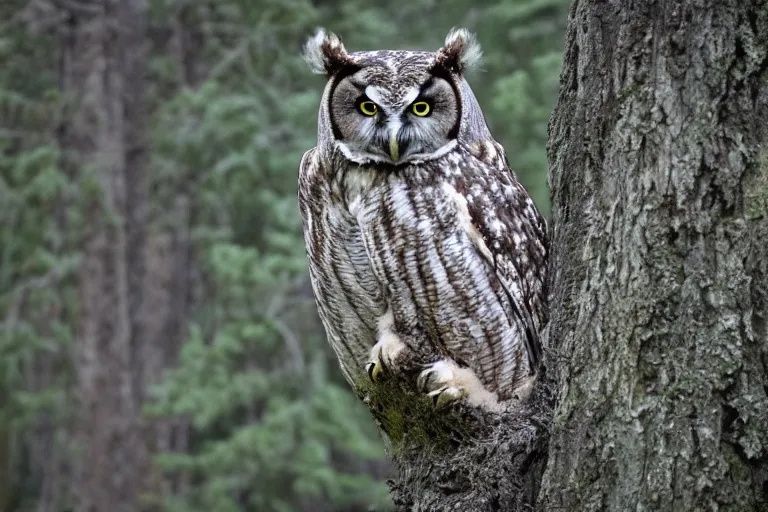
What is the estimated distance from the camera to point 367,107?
3090 millimetres

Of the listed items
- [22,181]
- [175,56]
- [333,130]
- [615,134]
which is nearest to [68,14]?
[175,56]

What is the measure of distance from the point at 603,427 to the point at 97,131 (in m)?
8.45

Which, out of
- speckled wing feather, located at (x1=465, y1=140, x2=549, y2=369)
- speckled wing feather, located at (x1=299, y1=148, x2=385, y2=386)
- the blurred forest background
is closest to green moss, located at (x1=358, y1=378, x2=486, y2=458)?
speckled wing feather, located at (x1=299, y1=148, x2=385, y2=386)

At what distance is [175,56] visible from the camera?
10.5 meters

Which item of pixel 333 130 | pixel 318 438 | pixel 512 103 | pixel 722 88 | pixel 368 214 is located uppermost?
pixel 512 103

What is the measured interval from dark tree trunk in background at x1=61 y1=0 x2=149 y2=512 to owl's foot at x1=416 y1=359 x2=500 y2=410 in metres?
7.10

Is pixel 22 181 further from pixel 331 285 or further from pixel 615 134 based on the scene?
pixel 615 134

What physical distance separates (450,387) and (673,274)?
2.80 feet

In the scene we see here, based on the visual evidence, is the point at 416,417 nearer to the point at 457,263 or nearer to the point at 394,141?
the point at 457,263

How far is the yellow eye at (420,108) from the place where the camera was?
305cm

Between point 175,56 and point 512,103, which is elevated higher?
point 175,56

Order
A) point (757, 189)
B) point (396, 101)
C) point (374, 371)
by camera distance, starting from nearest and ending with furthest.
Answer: point (757, 189)
point (374, 371)
point (396, 101)

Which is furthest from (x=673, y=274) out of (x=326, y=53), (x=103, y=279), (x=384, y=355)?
(x=103, y=279)

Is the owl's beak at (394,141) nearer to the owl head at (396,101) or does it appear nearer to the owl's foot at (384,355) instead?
the owl head at (396,101)
